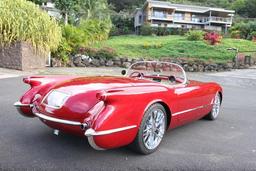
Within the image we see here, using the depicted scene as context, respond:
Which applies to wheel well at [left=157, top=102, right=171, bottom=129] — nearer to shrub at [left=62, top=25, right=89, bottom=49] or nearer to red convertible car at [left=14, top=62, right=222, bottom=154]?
red convertible car at [left=14, top=62, right=222, bottom=154]

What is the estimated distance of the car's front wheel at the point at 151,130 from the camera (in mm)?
3738

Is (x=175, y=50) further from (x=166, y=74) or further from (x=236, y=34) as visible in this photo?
(x=236, y=34)

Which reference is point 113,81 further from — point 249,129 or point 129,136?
point 249,129

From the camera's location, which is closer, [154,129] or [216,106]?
[154,129]

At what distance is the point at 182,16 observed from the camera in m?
56.1

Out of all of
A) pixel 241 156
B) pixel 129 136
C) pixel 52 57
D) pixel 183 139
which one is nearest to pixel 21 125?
pixel 129 136

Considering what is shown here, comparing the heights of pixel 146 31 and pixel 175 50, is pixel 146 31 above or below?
above

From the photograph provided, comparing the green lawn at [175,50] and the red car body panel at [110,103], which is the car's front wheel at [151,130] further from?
the green lawn at [175,50]

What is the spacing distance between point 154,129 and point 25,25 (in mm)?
9481

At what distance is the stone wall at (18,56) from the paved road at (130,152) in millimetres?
6880

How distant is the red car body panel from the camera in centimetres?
335

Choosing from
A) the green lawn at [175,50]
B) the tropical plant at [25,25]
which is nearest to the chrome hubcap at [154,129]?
the tropical plant at [25,25]

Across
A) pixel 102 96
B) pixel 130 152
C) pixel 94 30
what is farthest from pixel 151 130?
pixel 94 30

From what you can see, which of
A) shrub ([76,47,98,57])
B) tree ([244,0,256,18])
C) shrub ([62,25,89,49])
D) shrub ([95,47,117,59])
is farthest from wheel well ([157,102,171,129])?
tree ([244,0,256,18])
